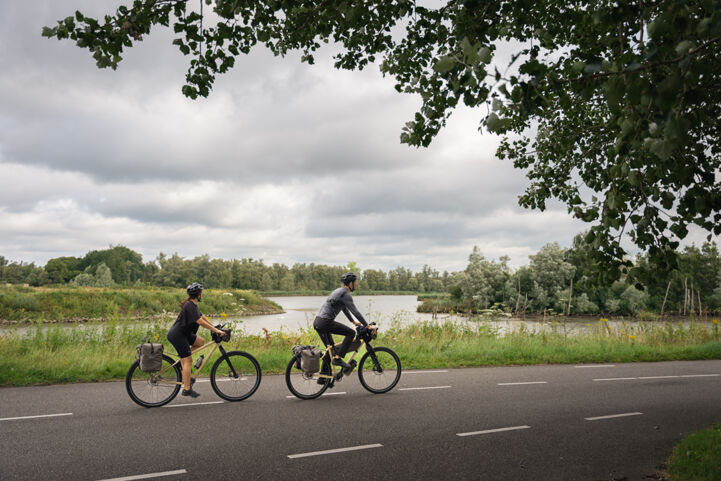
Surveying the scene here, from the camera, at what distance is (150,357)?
664 cm

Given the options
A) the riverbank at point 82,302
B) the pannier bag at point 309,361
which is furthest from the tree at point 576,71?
the riverbank at point 82,302

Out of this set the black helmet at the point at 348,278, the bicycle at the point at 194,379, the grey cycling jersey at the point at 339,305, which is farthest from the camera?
the black helmet at the point at 348,278

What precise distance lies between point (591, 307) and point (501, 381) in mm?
46375

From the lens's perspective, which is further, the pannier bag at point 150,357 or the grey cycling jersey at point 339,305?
the grey cycling jersey at point 339,305

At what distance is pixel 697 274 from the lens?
57812 mm

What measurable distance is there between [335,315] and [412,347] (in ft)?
17.2

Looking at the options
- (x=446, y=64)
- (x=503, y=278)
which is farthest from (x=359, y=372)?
(x=503, y=278)

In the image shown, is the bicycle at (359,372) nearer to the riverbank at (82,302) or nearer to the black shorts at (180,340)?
the black shorts at (180,340)

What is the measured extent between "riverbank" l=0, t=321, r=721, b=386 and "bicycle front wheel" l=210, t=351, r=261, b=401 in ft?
7.36

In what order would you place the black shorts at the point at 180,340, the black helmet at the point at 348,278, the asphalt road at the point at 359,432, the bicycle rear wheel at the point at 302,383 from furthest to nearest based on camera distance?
the black helmet at the point at 348,278
the bicycle rear wheel at the point at 302,383
the black shorts at the point at 180,340
the asphalt road at the point at 359,432

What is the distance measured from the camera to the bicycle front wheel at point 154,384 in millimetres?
6652

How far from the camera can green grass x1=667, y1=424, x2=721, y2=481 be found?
429cm

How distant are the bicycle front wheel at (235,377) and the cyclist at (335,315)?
1.26 meters

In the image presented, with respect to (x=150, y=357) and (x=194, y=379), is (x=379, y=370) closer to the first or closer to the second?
(x=194, y=379)
